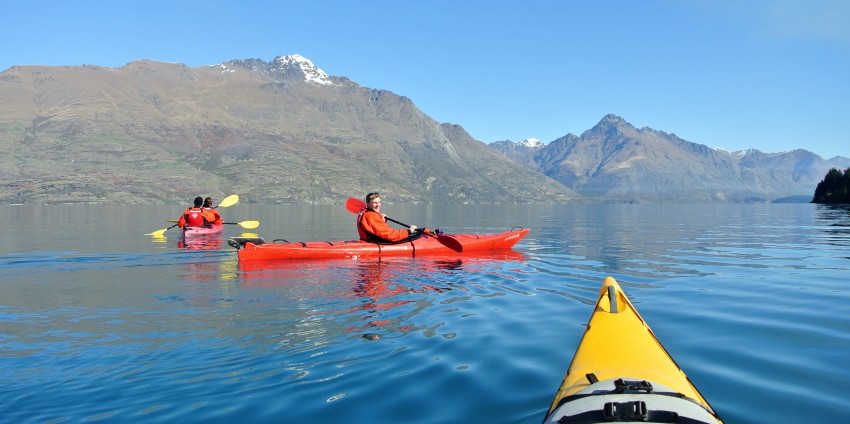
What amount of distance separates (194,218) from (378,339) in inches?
923

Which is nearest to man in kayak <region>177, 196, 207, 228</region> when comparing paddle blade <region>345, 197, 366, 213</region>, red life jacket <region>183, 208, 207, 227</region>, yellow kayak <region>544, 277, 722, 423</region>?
red life jacket <region>183, 208, 207, 227</region>

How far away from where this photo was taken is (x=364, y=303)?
10938 mm

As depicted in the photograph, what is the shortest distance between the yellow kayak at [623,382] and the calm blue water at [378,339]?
0.89m

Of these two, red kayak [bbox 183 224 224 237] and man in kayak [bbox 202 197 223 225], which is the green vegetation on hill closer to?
man in kayak [bbox 202 197 223 225]

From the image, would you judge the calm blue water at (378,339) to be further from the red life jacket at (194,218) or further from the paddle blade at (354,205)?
the red life jacket at (194,218)

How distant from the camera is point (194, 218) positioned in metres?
28.8

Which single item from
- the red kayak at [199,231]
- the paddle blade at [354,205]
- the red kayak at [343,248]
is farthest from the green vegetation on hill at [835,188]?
the red kayak at [199,231]

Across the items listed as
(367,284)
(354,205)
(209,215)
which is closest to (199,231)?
(209,215)

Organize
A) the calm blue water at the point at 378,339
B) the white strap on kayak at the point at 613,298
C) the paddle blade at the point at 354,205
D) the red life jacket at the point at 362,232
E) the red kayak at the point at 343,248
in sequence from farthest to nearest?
the paddle blade at the point at 354,205 < the red life jacket at the point at 362,232 < the red kayak at the point at 343,248 < the white strap on kayak at the point at 613,298 < the calm blue water at the point at 378,339

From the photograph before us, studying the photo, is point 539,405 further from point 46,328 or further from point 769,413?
point 46,328

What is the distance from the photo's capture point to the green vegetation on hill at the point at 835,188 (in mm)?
96312

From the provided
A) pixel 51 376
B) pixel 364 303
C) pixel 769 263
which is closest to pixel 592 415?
pixel 51 376

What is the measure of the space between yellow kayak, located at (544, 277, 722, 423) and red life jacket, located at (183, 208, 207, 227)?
1042 inches

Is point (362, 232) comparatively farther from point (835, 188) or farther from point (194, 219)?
point (835, 188)
